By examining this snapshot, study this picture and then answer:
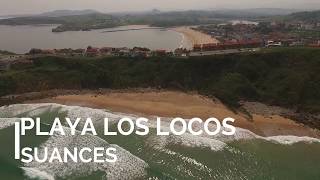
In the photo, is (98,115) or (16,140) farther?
(98,115)

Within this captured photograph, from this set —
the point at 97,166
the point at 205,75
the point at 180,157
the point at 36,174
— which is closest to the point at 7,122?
the point at 36,174

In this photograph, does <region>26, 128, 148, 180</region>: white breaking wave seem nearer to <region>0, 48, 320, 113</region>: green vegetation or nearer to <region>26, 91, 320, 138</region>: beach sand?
<region>26, 91, 320, 138</region>: beach sand

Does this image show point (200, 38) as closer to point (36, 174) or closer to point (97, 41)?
point (97, 41)

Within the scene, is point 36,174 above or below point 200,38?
below

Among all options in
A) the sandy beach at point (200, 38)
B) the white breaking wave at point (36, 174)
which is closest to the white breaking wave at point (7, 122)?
the white breaking wave at point (36, 174)

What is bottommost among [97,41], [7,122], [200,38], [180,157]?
[180,157]

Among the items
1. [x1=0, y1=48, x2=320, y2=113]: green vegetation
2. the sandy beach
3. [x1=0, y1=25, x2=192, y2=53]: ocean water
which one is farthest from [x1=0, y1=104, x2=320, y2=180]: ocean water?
the sandy beach
